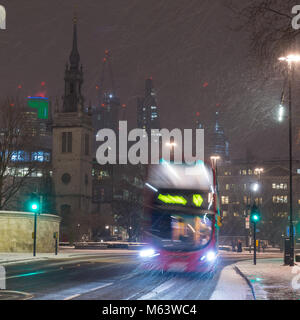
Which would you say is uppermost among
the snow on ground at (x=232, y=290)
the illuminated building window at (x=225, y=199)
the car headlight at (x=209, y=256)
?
the illuminated building window at (x=225, y=199)

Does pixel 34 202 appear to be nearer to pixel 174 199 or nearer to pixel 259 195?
pixel 174 199

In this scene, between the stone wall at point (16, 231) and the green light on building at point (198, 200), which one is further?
the stone wall at point (16, 231)

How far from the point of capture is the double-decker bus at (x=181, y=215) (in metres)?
22.5

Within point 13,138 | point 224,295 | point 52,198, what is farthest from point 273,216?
point 224,295

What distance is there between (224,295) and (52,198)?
116505 mm

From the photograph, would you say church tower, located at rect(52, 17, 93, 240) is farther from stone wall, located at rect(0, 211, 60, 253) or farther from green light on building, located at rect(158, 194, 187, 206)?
green light on building, located at rect(158, 194, 187, 206)

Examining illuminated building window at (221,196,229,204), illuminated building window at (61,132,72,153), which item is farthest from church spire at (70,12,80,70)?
illuminated building window at (221,196,229,204)

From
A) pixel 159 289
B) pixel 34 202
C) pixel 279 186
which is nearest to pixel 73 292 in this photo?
pixel 159 289

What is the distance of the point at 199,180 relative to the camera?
2278 centimetres

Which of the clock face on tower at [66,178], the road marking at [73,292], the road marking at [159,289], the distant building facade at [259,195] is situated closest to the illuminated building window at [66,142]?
the clock face on tower at [66,178]

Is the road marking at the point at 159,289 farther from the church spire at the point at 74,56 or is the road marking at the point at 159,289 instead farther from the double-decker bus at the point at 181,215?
the church spire at the point at 74,56

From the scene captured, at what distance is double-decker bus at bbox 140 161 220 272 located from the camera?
73.9 ft

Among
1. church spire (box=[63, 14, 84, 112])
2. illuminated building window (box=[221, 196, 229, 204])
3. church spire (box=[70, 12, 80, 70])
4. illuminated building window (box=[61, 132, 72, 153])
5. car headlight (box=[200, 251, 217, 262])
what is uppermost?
church spire (box=[70, 12, 80, 70])
